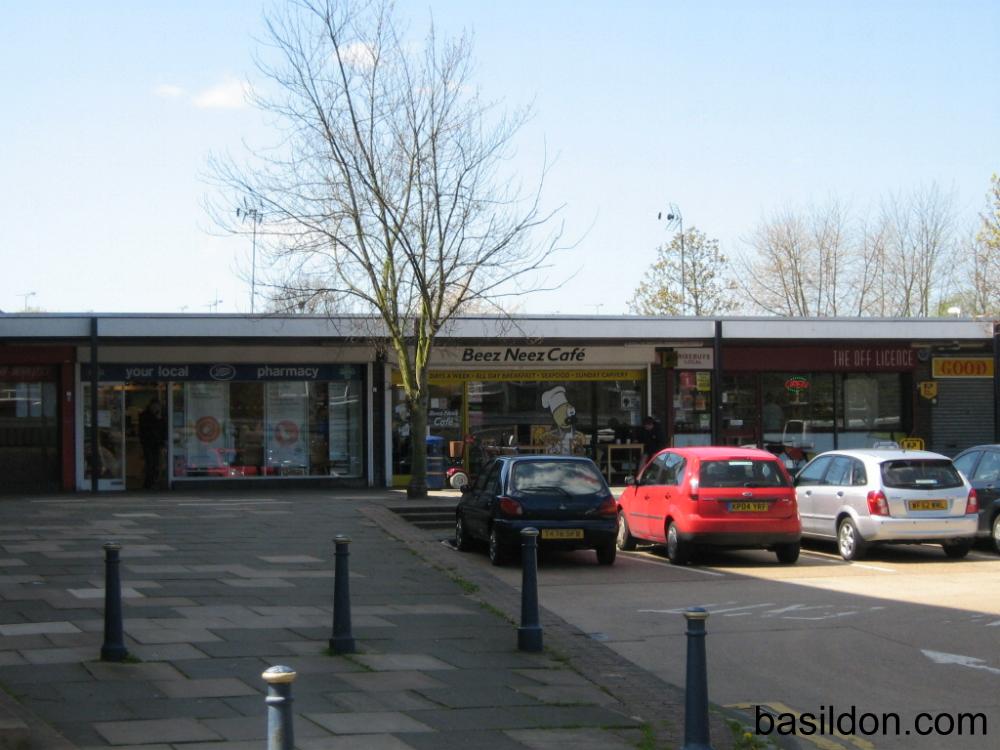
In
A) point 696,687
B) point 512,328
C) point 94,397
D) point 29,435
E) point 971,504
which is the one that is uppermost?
point 512,328

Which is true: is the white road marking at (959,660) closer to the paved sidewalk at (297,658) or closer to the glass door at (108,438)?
the paved sidewalk at (297,658)

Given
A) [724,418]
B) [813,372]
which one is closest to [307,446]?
[724,418]

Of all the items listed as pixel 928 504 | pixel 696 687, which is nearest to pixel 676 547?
pixel 928 504

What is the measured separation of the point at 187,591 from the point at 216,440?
15.2m

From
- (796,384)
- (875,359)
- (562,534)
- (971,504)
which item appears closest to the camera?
(562,534)

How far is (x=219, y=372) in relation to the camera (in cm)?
2730

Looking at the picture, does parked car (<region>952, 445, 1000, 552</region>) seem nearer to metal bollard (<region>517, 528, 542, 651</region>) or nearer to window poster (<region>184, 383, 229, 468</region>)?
metal bollard (<region>517, 528, 542, 651</region>)

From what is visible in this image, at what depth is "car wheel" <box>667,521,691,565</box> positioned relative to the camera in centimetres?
1645

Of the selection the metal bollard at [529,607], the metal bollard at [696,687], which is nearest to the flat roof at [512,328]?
the metal bollard at [529,607]

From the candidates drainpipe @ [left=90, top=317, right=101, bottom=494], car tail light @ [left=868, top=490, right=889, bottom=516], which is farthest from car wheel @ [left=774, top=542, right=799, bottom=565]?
drainpipe @ [left=90, top=317, right=101, bottom=494]

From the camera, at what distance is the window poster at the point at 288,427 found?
91.5 ft

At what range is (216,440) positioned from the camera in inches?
1086

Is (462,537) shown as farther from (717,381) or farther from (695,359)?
(695,359)

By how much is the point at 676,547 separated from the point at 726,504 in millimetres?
914
